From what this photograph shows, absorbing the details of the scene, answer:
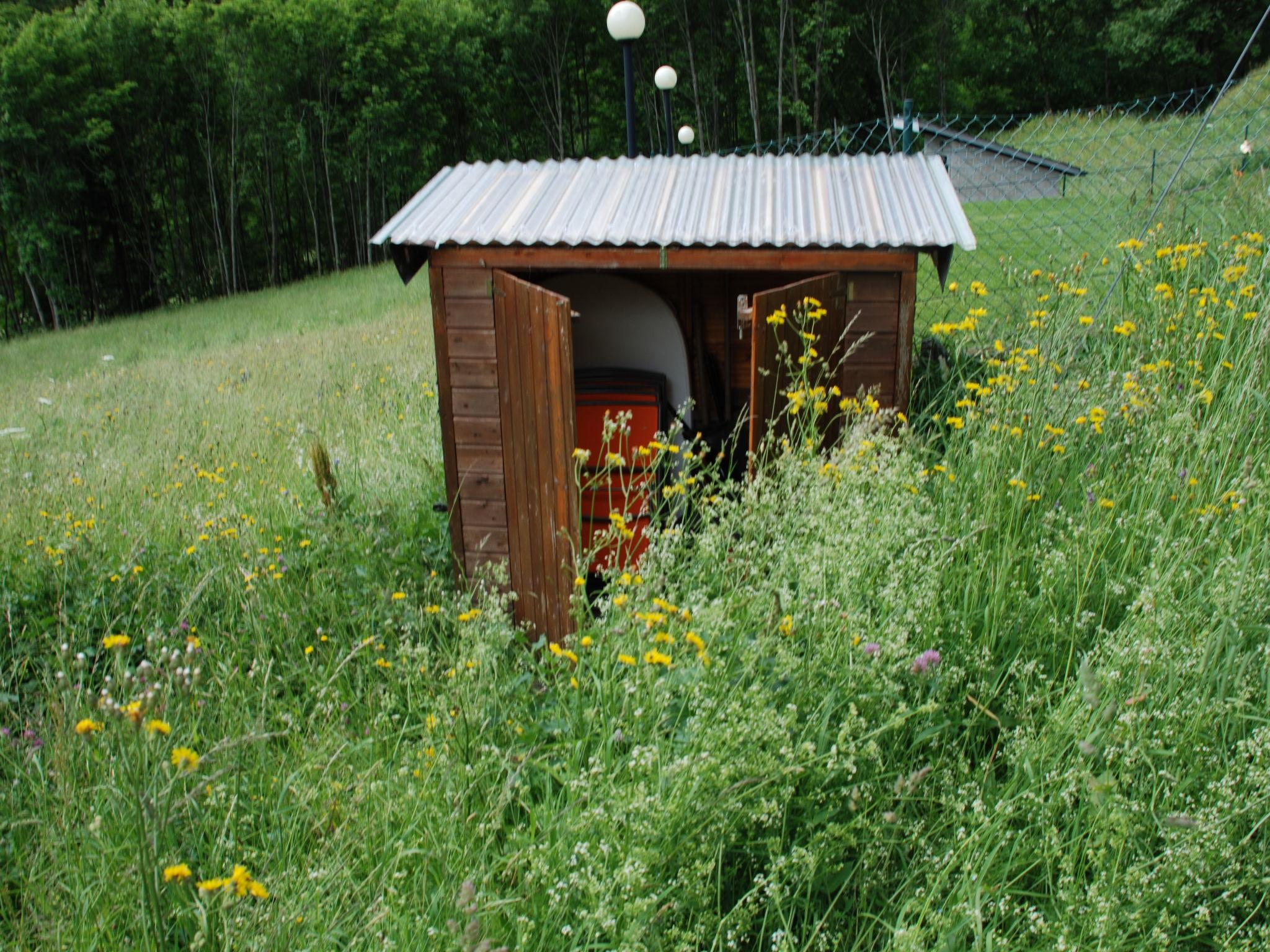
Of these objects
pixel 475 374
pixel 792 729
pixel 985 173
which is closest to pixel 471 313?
pixel 475 374

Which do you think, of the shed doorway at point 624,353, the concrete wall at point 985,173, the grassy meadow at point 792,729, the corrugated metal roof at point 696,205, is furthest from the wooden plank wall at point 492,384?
the concrete wall at point 985,173

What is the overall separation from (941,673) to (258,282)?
39392 mm

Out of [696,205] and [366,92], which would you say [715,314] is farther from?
[366,92]

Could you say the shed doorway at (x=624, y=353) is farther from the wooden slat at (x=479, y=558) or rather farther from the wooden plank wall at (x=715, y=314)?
→ the wooden slat at (x=479, y=558)

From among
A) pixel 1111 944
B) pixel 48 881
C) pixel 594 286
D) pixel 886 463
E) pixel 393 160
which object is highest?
pixel 393 160

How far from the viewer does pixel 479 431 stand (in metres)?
5.38

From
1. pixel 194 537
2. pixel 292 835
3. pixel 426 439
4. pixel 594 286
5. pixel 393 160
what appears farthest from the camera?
pixel 393 160

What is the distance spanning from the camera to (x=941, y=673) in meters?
2.68

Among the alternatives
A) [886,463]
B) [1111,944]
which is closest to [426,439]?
[886,463]

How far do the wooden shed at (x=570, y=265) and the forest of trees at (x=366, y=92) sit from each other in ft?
96.6

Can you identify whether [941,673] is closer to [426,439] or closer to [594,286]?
[594,286]

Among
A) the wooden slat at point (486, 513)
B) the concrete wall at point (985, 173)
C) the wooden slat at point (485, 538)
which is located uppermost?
the concrete wall at point (985, 173)

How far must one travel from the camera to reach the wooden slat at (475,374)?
17.3 feet

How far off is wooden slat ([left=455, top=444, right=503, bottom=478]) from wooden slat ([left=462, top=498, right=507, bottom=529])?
0.58 ft
